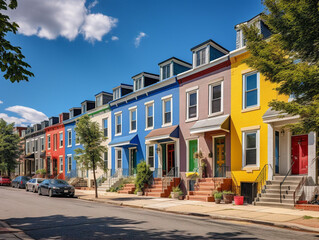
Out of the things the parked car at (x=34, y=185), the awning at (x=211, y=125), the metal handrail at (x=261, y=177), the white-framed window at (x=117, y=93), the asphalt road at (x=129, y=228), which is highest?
the white-framed window at (x=117, y=93)

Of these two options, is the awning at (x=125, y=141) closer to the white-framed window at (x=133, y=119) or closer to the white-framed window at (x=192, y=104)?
the white-framed window at (x=133, y=119)

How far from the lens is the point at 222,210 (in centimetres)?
1399

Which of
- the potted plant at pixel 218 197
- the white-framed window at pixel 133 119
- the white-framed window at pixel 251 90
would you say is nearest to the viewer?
the potted plant at pixel 218 197

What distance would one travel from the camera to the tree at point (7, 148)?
44781 millimetres

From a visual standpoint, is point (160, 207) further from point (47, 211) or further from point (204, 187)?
point (47, 211)

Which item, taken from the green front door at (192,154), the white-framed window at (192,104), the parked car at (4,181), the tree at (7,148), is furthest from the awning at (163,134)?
the tree at (7,148)

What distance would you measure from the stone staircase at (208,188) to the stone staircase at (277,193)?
2.67 m

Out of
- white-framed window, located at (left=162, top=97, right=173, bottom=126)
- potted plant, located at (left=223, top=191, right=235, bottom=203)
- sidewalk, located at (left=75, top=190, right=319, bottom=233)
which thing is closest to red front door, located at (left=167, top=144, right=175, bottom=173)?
white-framed window, located at (left=162, top=97, right=173, bottom=126)

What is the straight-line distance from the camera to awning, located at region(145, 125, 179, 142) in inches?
868

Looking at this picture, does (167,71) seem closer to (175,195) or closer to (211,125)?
(211,125)

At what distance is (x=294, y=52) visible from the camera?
11062 mm

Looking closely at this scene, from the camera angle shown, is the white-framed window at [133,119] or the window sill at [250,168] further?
the white-framed window at [133,119]

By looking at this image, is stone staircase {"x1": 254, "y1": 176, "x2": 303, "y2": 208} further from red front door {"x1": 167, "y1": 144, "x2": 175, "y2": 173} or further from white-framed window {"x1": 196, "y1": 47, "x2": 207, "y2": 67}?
white-framed window {"x1": 196, "y1": 47, "x2": 207, "y2": 67}

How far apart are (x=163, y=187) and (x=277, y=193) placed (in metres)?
8.32
